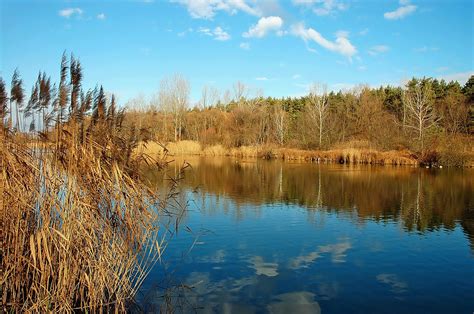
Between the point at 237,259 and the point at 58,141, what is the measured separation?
4.55 m

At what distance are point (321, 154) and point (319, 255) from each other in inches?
1135

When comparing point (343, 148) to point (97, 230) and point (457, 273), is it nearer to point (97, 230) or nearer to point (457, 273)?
point (457, 273)

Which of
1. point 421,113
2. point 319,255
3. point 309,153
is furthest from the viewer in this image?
point 309,153

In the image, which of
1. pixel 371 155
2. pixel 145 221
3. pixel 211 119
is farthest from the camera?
pixel 211 119

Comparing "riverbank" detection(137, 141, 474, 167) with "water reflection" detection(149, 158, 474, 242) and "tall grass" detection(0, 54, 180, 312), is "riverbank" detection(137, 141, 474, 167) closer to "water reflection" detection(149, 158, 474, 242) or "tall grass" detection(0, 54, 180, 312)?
"water reflection" detection(149, 158, 474, 242)

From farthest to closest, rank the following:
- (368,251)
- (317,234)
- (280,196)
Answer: (280,196)
(317,234)
(368,251)

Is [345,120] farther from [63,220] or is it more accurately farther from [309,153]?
[63,220]

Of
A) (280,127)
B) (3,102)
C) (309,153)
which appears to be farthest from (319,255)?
(280,127)

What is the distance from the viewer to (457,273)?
7.54 metres

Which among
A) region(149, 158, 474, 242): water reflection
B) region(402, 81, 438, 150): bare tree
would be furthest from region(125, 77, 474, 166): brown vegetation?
region(149, 158, 474, 242): water reflection

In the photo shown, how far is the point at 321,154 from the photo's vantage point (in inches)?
1442

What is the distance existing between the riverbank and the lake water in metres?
15.5

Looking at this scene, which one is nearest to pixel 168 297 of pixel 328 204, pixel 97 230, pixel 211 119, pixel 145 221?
pixel 145 221

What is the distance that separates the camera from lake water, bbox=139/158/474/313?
620 cm
